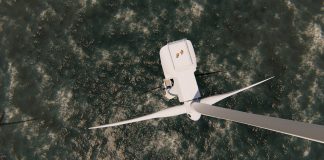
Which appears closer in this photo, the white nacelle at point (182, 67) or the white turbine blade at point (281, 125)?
the white turbine blade at point (281, 125)

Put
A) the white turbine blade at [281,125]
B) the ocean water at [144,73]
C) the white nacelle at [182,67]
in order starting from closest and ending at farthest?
the white turbine blade at [281,125] < the white nacelle at [182,67] < the ocean water at [144,73]

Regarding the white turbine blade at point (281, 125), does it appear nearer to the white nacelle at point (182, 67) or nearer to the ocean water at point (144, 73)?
the white nacelle at point (182, 67)

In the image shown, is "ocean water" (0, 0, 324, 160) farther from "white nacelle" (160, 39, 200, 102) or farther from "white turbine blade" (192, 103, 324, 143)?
"white turbine blade" (192, 103, 324, 143)

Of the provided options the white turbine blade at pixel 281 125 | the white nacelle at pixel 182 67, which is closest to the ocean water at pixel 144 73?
the white nacelle at pixel 182 67

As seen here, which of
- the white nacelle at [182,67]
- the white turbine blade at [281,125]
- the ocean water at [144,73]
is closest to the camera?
the white turbine blade at [281,125]

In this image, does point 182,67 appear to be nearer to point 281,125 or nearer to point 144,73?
point 144,73

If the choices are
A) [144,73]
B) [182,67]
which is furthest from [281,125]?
[144,73]

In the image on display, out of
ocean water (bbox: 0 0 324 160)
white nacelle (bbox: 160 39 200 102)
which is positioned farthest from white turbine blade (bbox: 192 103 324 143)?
ocean water (bbox: 0 0 324 160)

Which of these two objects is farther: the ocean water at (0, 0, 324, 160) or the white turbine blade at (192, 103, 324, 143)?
the ocean water at (0, 0, 324, 160)
